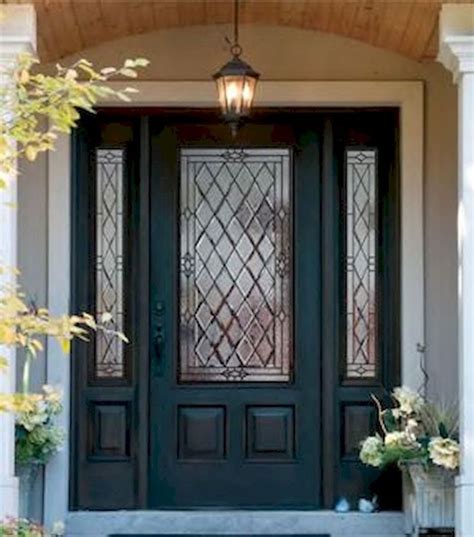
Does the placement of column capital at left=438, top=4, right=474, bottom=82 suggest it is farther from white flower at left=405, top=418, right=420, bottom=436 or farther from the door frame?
white flower at left=405, top=418, right=420, bottom=436

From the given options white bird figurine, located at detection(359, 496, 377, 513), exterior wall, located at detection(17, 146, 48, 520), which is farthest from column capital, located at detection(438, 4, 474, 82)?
white bird figurine, located at detection(359, 496, 377, 513)

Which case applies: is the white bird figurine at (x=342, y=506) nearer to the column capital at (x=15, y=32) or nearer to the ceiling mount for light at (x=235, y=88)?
the ceiling mount for light at (x=235, y=88)

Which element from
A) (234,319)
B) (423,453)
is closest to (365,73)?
(234,319)

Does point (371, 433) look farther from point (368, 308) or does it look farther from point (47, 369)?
point (47, 369)

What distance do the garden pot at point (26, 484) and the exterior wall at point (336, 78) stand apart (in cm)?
44

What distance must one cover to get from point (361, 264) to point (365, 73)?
35.9 inches

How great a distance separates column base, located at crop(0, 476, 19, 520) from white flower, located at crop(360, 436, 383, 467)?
157 centimetres

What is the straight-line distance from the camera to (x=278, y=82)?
604 cm

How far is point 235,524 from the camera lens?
5992 millimetres

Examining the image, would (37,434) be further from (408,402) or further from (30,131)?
(30,131)

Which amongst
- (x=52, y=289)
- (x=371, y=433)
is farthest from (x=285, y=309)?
(x=52, y=289)

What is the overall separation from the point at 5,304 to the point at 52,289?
7.78ft

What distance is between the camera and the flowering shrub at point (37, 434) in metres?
5.49

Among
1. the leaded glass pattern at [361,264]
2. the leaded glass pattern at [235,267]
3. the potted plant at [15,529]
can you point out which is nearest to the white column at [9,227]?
the potted plant at [15,529]
